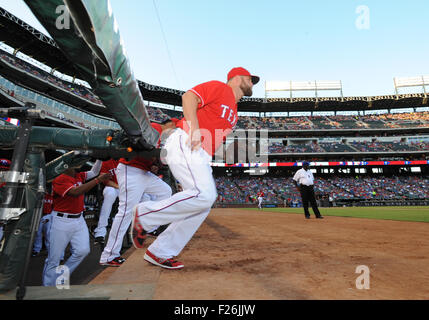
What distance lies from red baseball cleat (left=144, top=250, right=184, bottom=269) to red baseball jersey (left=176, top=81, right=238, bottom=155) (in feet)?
3.69

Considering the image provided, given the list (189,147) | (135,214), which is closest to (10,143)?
(135,214)

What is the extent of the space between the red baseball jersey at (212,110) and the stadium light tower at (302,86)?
42.1 meters

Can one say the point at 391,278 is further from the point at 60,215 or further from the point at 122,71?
the point at 60,215

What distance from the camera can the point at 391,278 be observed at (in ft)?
5.77

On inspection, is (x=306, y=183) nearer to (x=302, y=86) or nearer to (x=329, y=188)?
(x=329, y=188)

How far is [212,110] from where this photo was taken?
2.43 meters

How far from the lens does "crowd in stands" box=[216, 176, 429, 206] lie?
30031mm

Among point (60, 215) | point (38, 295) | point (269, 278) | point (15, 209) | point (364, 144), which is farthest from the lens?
point (364, 144)

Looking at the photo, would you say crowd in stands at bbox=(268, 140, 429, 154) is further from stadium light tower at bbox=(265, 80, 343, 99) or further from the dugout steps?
the dugout steps

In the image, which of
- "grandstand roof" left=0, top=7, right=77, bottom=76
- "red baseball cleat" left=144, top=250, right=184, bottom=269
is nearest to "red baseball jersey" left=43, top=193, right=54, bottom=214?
"red baseball cleat" left=144, top=250, right=184, bottom=269

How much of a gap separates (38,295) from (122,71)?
1394 mm

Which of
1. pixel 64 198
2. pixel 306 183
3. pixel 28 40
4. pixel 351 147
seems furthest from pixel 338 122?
pixel 64 198

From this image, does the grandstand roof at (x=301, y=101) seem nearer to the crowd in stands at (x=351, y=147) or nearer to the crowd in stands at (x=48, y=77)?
the crowd in stands at (x=48, y=77)

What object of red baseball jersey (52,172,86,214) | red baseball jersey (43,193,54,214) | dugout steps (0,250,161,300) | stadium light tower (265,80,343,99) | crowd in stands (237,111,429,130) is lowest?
dugout steps (0,250,161,300)
